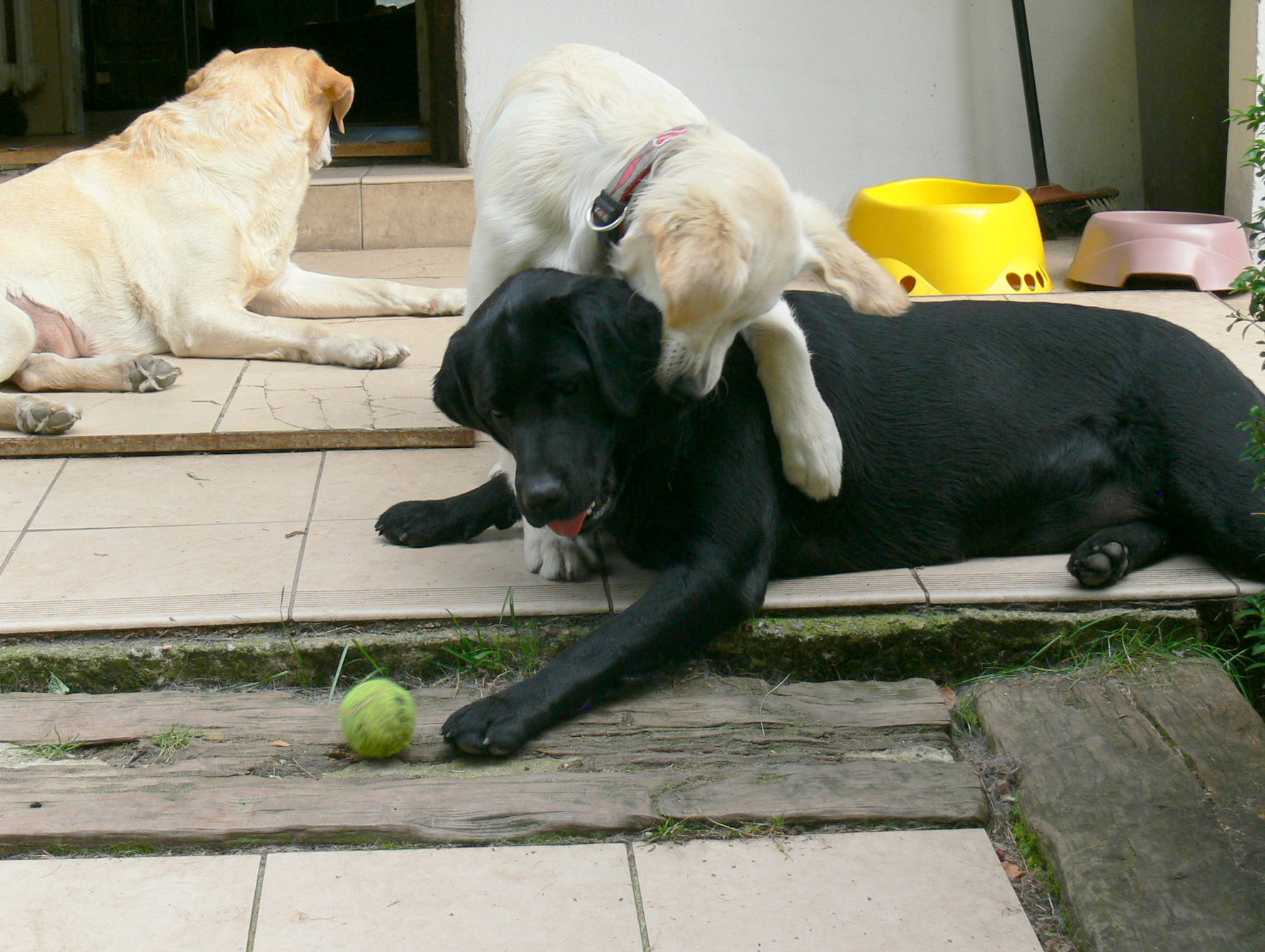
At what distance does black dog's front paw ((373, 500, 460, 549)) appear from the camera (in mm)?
2752

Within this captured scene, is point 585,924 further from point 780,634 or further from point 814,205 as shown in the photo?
point 814,205

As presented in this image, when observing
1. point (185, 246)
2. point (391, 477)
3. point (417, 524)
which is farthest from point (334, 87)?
point (417, 524)

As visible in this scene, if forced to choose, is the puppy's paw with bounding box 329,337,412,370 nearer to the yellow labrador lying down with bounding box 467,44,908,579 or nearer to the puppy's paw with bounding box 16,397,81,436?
the puppy's paw with bounding box 16,397,81,436

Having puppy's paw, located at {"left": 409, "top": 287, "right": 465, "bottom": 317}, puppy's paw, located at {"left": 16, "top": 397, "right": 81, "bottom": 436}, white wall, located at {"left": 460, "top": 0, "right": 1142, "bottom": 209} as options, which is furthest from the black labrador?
white wall, located at {"left": 460, "top": 0, "right": 1142, "bottom": 209}

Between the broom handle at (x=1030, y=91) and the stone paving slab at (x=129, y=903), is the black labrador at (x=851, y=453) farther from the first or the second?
the broom handle at (x=1030, y=91)

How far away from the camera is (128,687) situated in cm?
237

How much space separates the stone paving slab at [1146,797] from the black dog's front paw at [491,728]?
0.86 metres

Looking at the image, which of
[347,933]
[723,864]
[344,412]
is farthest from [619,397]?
[344,412]

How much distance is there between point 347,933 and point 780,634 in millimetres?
1063

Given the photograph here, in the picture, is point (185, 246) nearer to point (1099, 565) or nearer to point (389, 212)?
point (389, 212)

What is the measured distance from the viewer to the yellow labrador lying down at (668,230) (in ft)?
6.76

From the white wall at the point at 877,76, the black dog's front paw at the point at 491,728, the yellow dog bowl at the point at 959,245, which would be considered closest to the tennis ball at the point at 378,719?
the black dog's front paw at the point at 491,728

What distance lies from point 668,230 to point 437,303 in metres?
2.71

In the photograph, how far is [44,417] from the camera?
10.9 ft
